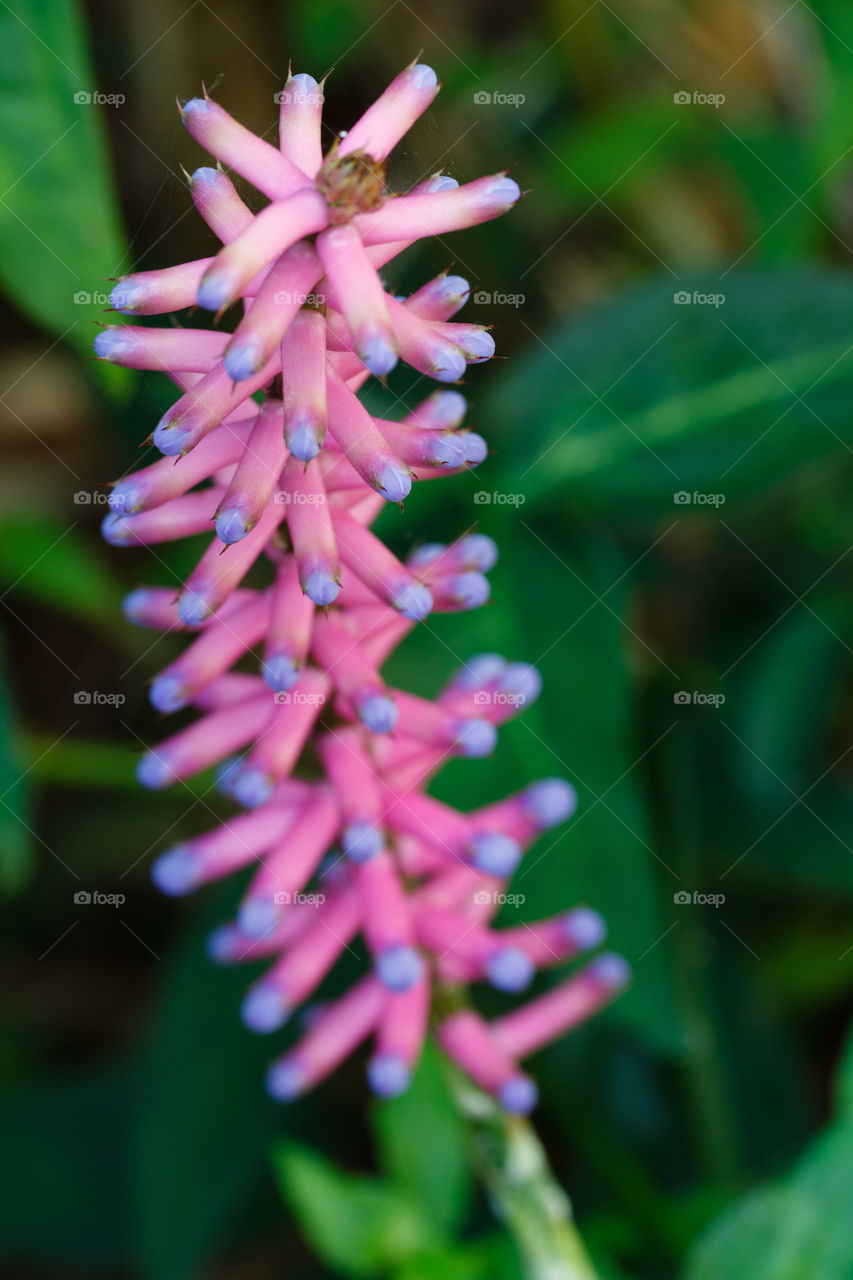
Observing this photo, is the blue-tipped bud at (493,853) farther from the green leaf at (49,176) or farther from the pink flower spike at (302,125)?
the green leaf at (49,176)

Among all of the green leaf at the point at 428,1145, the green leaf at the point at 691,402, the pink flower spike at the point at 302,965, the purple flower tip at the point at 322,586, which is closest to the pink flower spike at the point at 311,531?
the purple flower tip at the point at 322,586

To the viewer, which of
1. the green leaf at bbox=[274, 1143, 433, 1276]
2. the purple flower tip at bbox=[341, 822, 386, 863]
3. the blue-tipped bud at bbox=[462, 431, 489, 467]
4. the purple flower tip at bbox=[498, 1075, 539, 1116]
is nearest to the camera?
the blue-tipped bud at bbox=[462, 431, 489, 467]

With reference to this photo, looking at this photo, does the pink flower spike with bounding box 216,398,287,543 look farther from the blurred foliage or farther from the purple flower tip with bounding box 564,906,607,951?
the purple flower tip with bounding box 564,906,607,951

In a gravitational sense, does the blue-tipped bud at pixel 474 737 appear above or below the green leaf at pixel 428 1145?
above

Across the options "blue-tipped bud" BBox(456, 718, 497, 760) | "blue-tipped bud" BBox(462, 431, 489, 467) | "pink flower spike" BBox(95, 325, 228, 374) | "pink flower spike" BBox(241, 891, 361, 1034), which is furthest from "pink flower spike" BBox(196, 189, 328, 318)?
"pink flower spike" BBox(241, 891, 361, 1034)

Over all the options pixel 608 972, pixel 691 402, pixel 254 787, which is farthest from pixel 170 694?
pixel 691 402

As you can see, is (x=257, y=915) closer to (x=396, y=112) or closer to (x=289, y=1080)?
(x=289, y=1080)

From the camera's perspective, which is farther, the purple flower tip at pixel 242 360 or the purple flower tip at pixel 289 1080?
the purple flower tip at pixel 289 1080

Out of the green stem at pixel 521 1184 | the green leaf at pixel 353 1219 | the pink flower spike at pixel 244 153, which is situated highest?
the pink flower spike at pixel 244 153
